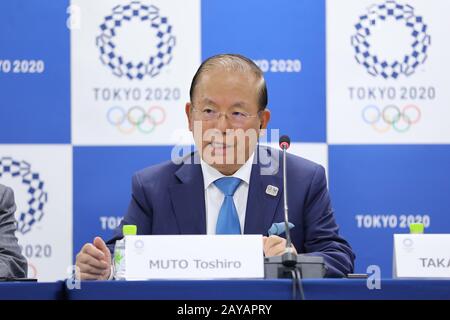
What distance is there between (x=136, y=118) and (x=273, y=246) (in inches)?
62.7

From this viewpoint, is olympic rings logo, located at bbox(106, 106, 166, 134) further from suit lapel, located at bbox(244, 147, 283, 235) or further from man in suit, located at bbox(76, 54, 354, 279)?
suit lapel, located at bbox(244, 147, 283, 235)

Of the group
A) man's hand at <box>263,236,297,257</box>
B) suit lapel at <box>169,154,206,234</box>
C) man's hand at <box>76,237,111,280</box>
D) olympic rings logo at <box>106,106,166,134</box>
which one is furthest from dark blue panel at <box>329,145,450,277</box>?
man's hand at <box>76,237,111,280</box>

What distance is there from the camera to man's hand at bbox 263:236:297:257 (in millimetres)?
2510

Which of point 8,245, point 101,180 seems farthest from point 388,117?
point 8,245

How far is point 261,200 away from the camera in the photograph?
3139 millimetres

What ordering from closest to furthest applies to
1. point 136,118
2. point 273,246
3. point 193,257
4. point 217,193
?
point 193,257
point 273,246
point 217,193
point 136,118

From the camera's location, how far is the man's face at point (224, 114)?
310 centimetres

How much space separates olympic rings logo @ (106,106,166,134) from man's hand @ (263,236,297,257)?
1.54 meters

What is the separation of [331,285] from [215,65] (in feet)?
4.36

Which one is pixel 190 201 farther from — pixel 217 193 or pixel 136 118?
pixel 136 118

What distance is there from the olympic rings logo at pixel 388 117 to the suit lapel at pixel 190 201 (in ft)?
3.56

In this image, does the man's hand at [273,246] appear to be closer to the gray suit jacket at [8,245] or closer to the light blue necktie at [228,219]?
the light blue necktie at [228,219]

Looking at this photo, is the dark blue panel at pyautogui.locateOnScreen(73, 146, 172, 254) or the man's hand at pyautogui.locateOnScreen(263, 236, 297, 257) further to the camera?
the dark blue panel at pyautogui.locateOnScreen(73, 146, 172, 254)

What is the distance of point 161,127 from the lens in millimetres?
3941
